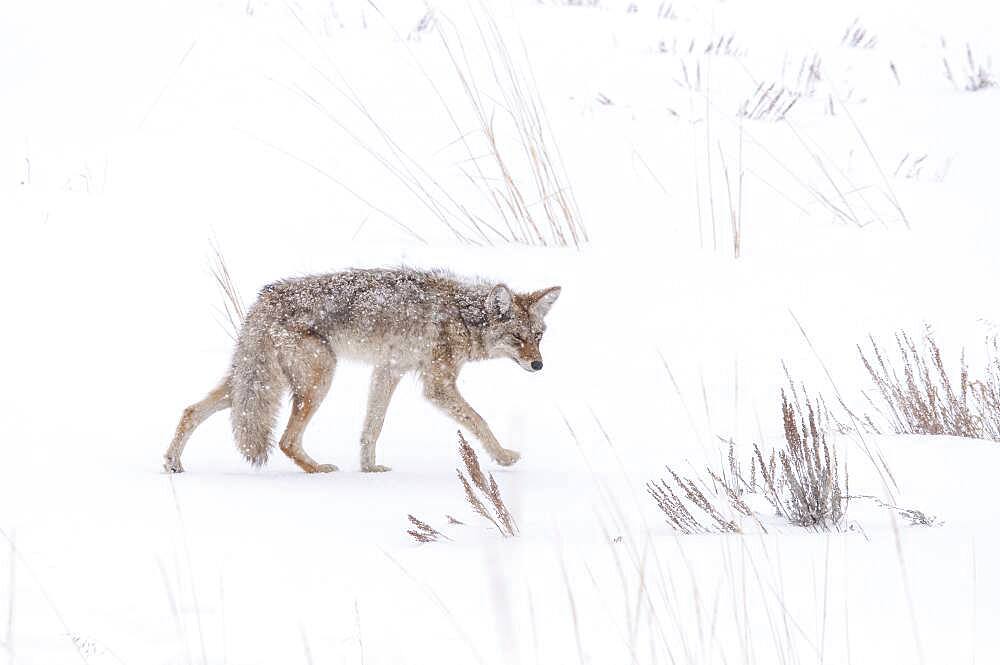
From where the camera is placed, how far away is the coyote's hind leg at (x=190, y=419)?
16.5ft

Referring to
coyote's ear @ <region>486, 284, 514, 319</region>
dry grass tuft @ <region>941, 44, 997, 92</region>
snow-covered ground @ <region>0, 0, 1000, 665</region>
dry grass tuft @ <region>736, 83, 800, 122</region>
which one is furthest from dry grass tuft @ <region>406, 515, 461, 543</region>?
dry grass tuft @ <region>941, 44, 997, 92</region>

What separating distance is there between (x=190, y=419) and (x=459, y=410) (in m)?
1.28

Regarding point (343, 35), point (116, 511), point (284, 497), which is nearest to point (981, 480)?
point (284, 497)

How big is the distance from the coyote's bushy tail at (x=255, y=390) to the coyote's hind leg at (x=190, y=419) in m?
0.13

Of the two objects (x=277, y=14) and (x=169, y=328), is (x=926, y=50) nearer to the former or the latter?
(x=277, y=14)

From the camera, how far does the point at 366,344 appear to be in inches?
217

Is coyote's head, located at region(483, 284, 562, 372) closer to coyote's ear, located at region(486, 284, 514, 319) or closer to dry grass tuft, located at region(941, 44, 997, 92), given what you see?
coyote's ear, located at region(486, 284, 514, 319)

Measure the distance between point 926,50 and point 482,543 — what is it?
12.3 m

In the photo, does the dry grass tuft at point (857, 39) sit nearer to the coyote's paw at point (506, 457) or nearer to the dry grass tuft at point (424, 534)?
the coyote's paw at point (506, 457)

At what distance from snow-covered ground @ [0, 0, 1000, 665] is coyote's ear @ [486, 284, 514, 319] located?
704mm

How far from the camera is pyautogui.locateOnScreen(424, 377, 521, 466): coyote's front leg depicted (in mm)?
5551

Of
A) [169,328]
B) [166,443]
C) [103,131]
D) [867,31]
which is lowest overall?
[166,443]

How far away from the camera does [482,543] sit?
11.5ft

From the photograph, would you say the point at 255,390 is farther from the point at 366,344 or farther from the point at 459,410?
the point at 459,410
